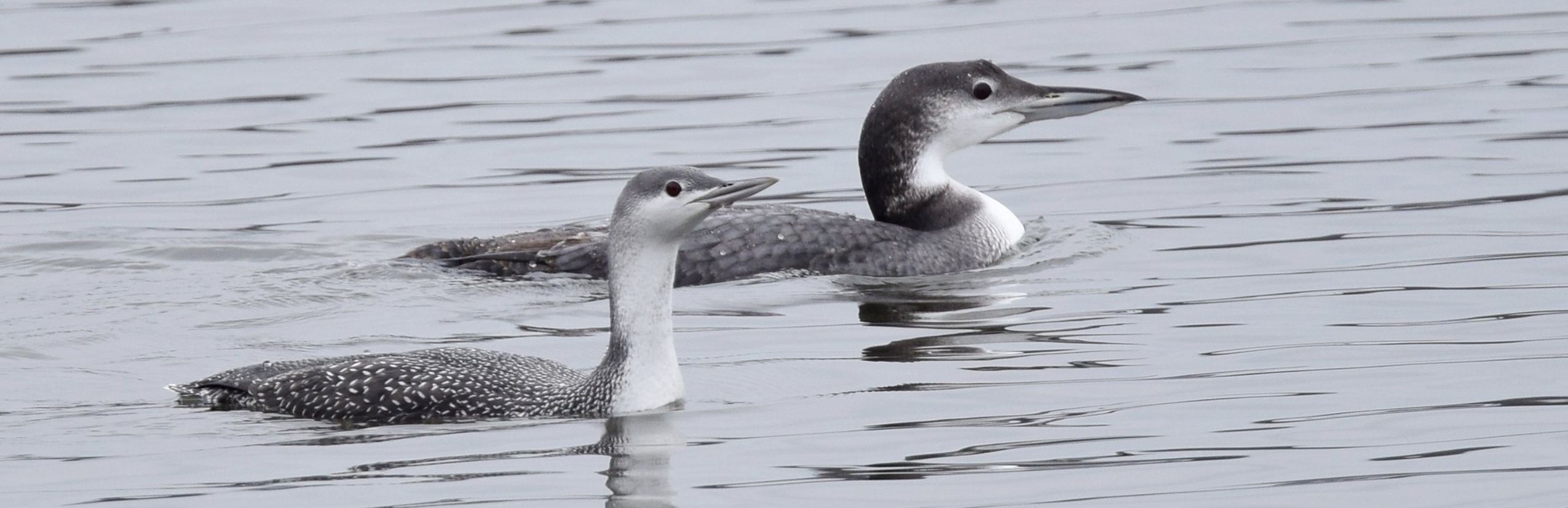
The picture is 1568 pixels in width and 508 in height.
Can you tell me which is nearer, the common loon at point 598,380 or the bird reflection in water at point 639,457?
the bird reflection in water at point 639,457

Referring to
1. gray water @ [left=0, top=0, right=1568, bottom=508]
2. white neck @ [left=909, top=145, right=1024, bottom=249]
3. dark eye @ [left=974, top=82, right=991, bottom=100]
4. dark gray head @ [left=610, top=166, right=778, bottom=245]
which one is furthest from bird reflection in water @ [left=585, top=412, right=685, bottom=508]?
dark eye @ [left=974, top=82, right=991, bottom=100]

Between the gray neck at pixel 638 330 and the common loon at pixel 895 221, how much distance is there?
8.13 ft

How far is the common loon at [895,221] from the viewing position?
10.3 meters

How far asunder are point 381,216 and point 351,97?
348 centimetres

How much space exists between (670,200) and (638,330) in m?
0.45

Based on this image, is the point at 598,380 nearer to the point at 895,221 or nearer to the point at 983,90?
the point at 895,221

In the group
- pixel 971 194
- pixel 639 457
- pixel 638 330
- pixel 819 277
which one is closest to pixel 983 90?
pixel 971 194

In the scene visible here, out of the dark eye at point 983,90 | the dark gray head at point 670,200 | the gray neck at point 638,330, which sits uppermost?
the dark gray head at point 670,200

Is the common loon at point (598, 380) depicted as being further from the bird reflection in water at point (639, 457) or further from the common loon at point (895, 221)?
the common loon at point (895, 221)

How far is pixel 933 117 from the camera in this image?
11.1 meters

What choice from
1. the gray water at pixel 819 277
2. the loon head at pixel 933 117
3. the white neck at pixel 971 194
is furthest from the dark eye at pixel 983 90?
the gray water at pixel 819 277

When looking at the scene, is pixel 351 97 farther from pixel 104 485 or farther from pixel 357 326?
pixel 104 485

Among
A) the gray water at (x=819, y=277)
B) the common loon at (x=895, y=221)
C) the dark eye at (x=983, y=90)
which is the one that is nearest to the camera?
the gray water at (x=819, y=277)

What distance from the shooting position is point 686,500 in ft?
21.7
